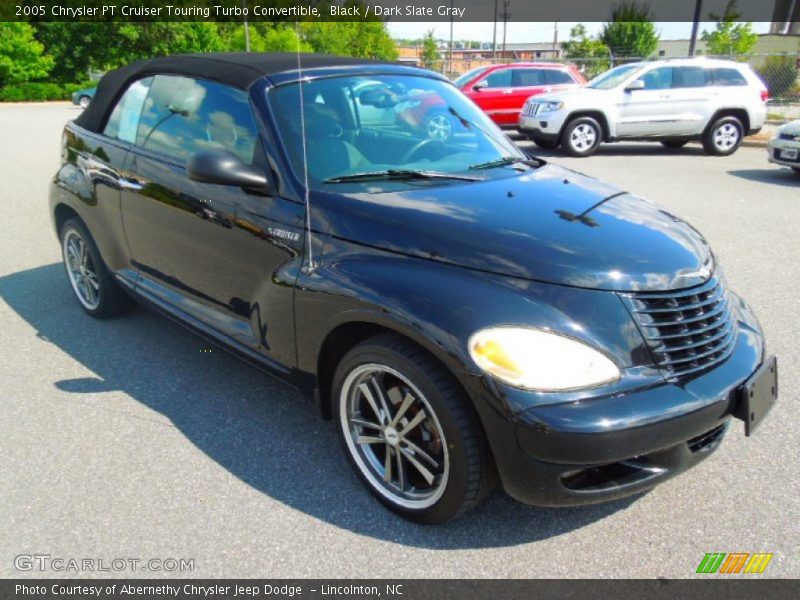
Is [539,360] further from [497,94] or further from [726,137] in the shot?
[497,94]

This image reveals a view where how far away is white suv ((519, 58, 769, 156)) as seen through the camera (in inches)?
500

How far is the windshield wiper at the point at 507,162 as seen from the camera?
336cm

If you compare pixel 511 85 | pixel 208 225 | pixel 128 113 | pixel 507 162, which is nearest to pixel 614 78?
pixel 511 85

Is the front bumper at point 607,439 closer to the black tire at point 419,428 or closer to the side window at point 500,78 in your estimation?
the black tire at point 419,428

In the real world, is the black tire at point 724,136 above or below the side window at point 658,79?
below

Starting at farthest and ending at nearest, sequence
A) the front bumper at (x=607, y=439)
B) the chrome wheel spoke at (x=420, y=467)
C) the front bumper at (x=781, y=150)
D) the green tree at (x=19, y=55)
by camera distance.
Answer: the green tree at (x=19, y=55)
the front bumper at (x=781, y=150)
the chrome wheel spoke at (x=420, y=467)
the front bumper at (x=607, y=439)

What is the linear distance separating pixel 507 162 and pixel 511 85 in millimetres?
12379

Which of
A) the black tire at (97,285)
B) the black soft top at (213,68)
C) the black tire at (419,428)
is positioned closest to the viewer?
the black tire at (419,428)

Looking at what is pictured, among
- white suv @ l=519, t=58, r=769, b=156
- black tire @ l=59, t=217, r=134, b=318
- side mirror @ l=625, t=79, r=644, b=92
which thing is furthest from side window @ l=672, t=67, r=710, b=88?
black tire @ l=59, t=217, r=134, b=318

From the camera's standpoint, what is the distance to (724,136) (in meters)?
13.0

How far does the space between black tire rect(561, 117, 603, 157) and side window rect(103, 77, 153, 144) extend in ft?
33.1

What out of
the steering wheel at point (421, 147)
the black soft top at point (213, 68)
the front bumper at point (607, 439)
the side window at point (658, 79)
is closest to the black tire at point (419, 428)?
the front bumper at point (607, 439)

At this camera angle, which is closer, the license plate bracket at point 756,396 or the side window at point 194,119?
the license plate bracket at point 756,396

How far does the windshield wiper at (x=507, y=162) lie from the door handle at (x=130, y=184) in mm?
1916
